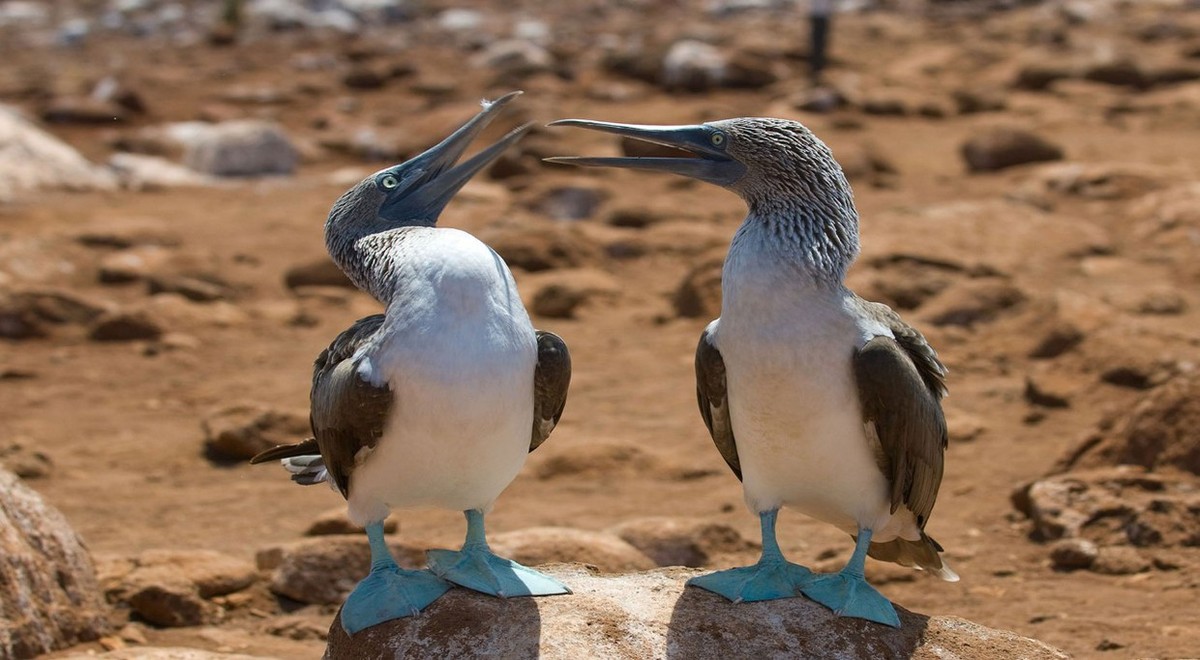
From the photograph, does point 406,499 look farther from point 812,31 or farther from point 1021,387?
point 812,31

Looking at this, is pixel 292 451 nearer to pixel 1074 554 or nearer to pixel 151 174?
pixel 1074 554

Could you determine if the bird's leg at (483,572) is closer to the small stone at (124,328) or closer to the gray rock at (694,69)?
the small stone at (124,328)

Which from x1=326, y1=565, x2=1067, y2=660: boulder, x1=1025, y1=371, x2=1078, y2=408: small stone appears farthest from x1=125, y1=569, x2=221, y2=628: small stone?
x1=1025, y1=371, x2=1078, y2=408: small stone

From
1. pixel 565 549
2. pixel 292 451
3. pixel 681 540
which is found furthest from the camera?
pixel 681 540

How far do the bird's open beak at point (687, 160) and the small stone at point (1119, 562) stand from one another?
3749 mm

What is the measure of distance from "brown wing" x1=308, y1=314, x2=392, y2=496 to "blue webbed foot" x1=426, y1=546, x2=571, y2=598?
1.43 feet

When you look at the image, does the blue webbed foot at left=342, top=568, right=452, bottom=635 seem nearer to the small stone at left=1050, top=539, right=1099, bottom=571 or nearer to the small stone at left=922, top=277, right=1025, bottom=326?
the small stone at left=1050, top=539, right=1099, bottom=571

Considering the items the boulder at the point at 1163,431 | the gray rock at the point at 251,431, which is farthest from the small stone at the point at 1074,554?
the gray rock at the point at 251,431

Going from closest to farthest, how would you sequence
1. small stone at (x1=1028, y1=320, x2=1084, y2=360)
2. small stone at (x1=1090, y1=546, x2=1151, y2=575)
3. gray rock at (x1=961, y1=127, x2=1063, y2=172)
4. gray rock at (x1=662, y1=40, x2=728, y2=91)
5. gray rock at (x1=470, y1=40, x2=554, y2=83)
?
1. small stone at (x1=1090, y1=546, x2=1151, y2=575)
2. small stone at (x1=1028, y1=320, x2=1084, y2=360)
3. gray rock at (x1=961, y1=127, x2=1063, y2=172)
4. gray rock at (x1=662, y1=40, x2=728, y2=91)
5. gray rock at (x1=470, y1=40, x2=554, y2=83)

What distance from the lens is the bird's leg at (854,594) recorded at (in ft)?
16.6

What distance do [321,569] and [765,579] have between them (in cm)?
313

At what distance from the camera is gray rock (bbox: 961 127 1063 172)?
18.2 m

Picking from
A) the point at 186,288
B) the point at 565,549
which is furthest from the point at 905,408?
the point at 186,288

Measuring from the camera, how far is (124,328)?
1318 centimetres
